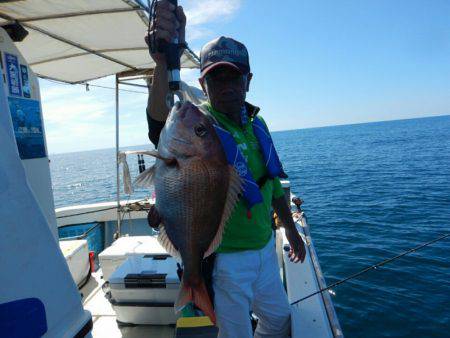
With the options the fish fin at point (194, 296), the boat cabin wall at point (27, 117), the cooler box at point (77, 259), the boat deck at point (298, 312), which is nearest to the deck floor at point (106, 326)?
the boat deck at point (298, 312)

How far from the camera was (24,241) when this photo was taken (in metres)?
1.14

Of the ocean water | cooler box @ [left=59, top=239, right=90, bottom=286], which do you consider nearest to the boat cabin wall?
cooler box @ [left=59, top=239, right=90, bottom=286]

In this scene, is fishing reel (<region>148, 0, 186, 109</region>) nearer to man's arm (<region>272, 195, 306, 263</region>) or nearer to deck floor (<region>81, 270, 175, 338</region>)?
man's arm (<region>272, 195, 306, 263</region>)

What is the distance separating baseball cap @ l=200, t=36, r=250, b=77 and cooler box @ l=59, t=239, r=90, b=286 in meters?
3.61

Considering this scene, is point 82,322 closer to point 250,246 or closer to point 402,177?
point 250,246

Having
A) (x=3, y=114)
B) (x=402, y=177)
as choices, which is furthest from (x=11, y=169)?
(x=402, y=177)

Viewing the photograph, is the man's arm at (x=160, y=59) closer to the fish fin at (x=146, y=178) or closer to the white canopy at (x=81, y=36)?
the fish fin at (x=146, y=178)

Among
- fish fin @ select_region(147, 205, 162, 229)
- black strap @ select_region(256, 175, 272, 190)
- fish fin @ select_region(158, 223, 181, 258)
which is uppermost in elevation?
black strap @ select_region(256, 175, 272, 190)

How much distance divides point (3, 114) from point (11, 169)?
198 millimetres

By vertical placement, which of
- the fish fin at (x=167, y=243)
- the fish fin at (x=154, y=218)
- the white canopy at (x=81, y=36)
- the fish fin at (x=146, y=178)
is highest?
the white canopy at (x=81, y=36)

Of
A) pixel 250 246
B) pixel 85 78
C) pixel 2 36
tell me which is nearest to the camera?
pixel 250 246

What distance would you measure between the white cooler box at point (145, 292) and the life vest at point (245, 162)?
4.82ft

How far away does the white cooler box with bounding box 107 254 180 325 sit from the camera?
3209 mm

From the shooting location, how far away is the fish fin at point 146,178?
1.83 metres
